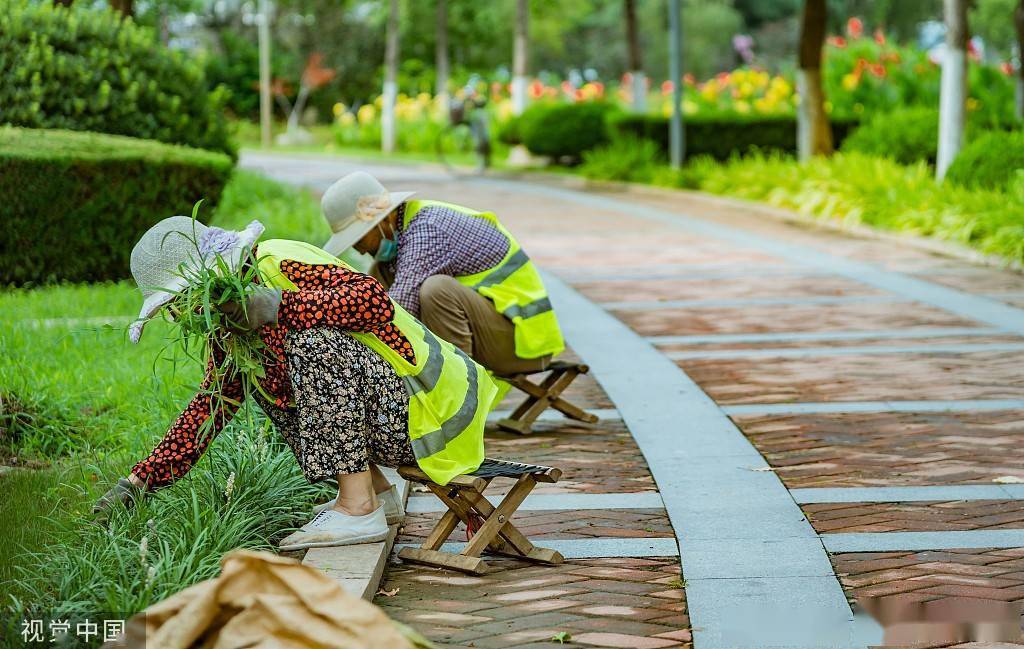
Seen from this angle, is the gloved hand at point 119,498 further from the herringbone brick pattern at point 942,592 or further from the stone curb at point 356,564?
the herringbone brick pattern at point 942,592

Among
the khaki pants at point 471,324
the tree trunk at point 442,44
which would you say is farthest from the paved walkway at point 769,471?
the tree trunk at point 442,44

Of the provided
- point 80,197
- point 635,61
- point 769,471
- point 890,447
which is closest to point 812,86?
point 635,61

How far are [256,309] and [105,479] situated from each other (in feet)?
4.25

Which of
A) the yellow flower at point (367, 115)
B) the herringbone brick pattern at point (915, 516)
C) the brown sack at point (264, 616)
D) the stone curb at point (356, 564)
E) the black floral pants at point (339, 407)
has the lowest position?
the herringbone brick pattern at point (915, 516)

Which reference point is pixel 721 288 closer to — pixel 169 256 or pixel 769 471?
pixel 769 471

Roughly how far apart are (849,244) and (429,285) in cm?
870

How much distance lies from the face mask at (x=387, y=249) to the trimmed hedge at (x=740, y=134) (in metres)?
16.3

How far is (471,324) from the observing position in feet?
21.1

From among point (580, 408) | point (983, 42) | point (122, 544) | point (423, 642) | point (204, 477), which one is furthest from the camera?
point (983, 42)

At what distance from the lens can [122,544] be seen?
4.55 meters

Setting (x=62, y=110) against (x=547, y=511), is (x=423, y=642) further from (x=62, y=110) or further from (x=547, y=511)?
(x=62, y=110)

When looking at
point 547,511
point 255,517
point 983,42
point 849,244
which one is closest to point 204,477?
point 255,517

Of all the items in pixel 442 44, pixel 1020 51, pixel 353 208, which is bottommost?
pixel 353 208

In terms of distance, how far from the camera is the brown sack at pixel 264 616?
3430 millimetres
